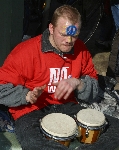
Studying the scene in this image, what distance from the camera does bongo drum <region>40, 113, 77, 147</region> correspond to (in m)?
2.80

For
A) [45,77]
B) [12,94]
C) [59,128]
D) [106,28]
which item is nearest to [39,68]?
[45,77]

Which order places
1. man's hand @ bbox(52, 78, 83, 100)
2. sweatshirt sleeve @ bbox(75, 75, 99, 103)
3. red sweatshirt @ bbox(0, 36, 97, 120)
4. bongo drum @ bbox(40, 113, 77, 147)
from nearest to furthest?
bongo drum @ bbox(40, 113, 77, 147), man's hand @ bbox(52, 78, 83, 100), red sweatshirt @ bbox(0, 36, 97, 120), sweatshirt sleeve @ bbox(75, 75, 99, 103)

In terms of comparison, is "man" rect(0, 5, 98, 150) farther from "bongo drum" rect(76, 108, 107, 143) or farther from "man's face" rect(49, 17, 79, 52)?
"bongo drum" rect(76, 108, 107, 143)

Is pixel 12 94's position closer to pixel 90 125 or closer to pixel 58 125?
pixel 58 125

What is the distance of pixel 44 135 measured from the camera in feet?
9.48

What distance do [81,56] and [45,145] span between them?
1033 mm

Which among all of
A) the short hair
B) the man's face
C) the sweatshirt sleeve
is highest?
the short hair

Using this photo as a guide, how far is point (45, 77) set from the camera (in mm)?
3227

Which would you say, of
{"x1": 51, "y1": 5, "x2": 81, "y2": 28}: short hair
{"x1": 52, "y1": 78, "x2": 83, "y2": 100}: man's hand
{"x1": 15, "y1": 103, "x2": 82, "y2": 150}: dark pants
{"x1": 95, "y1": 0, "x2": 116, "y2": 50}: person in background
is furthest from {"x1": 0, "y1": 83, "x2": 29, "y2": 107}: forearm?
{"x1": 95, "y1": 0, "x2": 116, "y2": 50}: person in background

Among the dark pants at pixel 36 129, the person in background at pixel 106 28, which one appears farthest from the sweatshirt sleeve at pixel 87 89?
the person in background at pixel 106 28

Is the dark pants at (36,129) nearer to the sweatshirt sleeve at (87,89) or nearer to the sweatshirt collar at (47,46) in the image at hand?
the sweatshirt sleeve at (87,89)

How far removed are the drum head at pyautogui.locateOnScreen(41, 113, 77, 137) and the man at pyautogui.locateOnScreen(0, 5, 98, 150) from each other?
10 cm

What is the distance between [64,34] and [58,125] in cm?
82

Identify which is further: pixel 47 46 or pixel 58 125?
pixel 47 46
